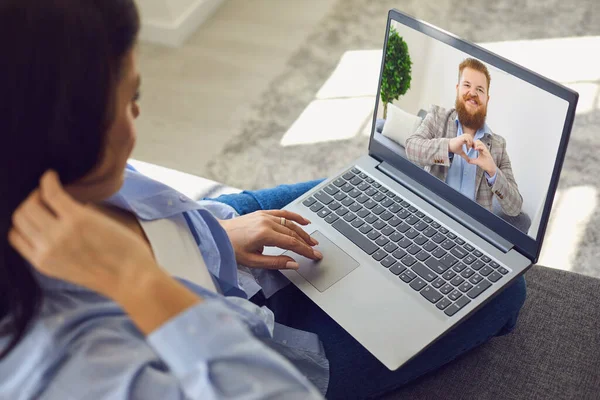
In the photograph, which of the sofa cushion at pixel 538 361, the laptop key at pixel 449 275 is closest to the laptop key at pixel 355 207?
the laptop key at pixel 449 275

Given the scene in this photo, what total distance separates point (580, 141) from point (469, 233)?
1082mm

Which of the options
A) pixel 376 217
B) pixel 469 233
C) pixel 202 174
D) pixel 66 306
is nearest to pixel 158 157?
pixel 202 174

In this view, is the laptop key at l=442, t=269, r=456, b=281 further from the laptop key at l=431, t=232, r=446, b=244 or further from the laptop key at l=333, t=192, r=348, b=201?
the laptop key at l=333, t=192, r=348, b=201

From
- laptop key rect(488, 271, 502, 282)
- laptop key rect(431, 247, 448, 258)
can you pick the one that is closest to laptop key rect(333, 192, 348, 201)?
laptop key rect(431, 247, 448, 258)

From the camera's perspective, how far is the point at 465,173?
107cm

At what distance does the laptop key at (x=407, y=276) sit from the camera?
1039 millimetres

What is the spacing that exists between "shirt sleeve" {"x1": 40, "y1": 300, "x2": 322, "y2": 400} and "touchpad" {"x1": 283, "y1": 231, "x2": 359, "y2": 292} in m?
0.40

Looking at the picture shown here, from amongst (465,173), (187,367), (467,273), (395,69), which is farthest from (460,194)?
(187,367)

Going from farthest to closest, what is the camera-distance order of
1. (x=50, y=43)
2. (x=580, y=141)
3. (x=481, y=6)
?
(x=481, y=6), (x=580, y=141), (x=50, y=43)

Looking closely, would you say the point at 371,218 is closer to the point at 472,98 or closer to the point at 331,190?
the point at 331,190

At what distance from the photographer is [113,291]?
0.60 meters

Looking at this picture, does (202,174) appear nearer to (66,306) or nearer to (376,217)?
(376,217)

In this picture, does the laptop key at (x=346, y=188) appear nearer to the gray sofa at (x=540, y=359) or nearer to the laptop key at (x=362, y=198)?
the laptop key at (x=362, y=198)

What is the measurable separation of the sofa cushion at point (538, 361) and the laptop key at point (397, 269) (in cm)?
17
